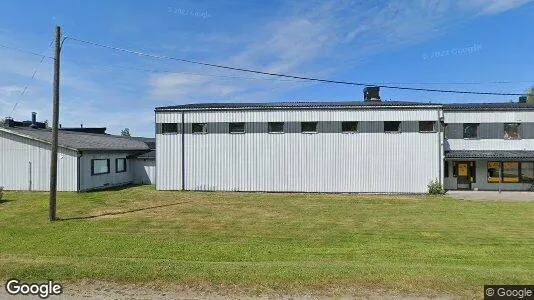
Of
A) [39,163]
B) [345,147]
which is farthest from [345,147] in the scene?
[39,163]

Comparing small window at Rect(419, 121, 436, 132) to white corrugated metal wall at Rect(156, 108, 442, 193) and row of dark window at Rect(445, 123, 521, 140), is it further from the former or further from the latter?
row of dark window at Rect(445, 123, 521, 140)

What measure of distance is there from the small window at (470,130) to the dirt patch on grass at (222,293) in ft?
80.6

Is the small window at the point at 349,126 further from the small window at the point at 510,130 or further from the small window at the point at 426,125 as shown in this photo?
the small window at the point at 510,130

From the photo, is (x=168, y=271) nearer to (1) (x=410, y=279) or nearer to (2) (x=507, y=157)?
(1) (x=410, y=279)

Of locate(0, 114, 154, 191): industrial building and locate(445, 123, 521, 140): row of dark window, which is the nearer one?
locate(0, 114, 154, 191): industrial building

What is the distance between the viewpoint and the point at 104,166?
2709 centimetres

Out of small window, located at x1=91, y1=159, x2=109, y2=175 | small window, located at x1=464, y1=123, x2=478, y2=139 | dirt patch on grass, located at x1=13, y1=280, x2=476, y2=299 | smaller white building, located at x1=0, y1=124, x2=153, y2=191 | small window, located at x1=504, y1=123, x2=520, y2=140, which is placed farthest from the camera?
small window, located at x1=464, y1=123, x2=478, y2=139

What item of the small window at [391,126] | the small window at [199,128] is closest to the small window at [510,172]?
the small window at [391,126]

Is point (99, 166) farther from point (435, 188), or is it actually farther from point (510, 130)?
point (510, 130)

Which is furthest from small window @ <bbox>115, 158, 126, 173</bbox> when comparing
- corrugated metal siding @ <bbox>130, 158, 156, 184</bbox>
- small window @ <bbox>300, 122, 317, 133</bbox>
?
small window @ <bbox>300, 122, 317, 133</bbox>

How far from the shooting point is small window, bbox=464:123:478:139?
1054 inches

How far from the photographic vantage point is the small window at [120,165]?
2905 cm

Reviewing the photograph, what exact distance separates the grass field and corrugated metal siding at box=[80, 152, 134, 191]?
3.44 meters

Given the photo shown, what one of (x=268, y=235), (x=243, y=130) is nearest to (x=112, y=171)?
(x=243, y=130)
